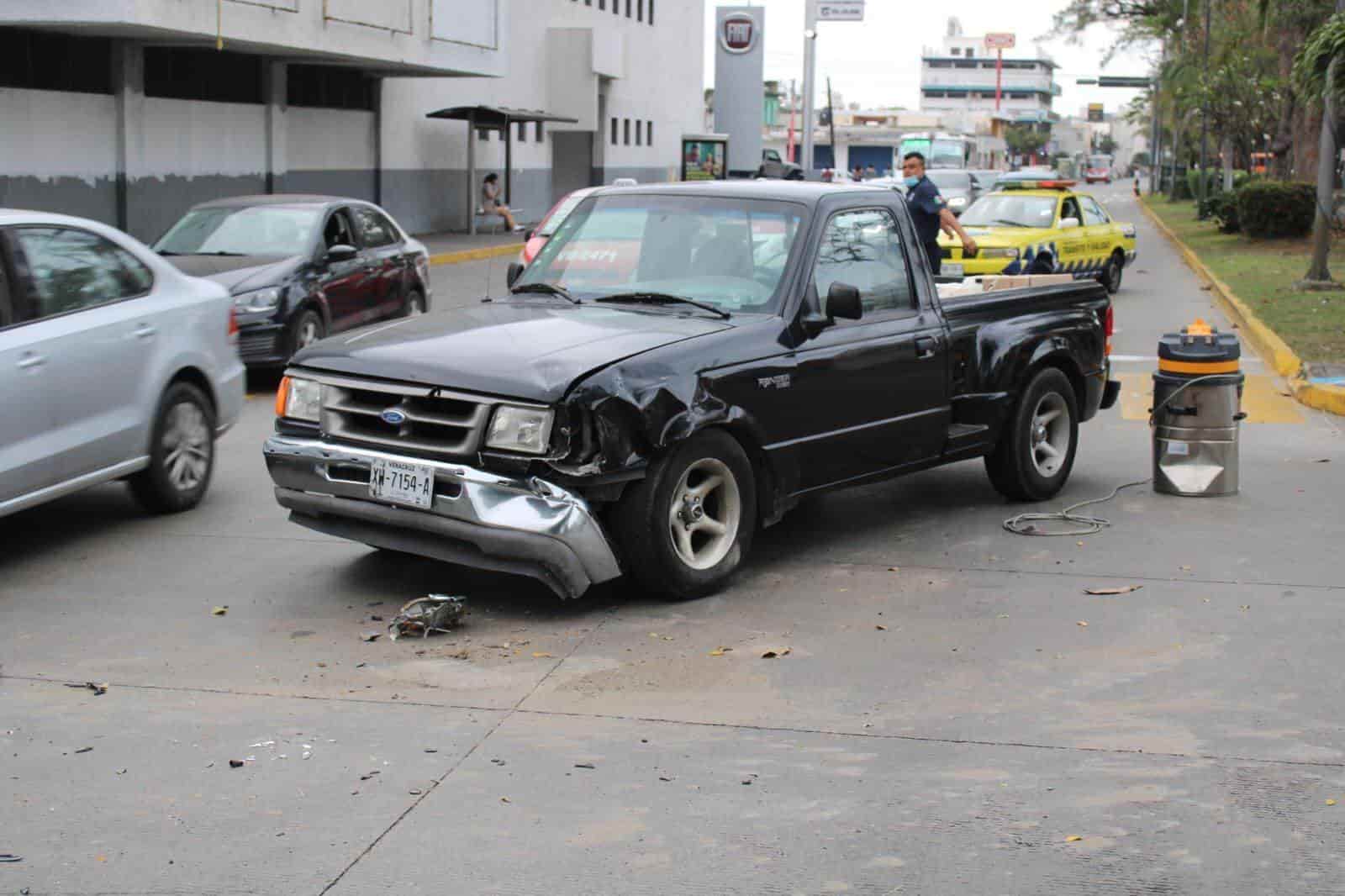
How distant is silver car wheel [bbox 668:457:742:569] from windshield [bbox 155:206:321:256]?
8553 millimetres

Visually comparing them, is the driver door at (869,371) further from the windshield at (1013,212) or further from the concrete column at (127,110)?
the concrete column at (127,110)

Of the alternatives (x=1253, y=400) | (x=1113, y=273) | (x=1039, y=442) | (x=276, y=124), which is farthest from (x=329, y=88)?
(x=1039, y=442)

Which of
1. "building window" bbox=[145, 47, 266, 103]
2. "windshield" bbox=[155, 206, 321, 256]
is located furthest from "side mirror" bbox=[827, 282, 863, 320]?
"building window" bbox=[145, 47, 266, 103]

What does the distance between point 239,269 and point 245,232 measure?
0.92 meters

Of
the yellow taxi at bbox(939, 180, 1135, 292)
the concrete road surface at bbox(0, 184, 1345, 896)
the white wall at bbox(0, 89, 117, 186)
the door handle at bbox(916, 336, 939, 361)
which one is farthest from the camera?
the white wall at bbox(0, 89, 117, 186)

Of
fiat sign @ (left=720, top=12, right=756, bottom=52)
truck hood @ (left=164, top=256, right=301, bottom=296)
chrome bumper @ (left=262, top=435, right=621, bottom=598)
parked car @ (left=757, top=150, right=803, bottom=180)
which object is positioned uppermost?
fiat sign @ (left=720, top=12, right=756, bottom=52)

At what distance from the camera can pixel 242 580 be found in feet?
24.5

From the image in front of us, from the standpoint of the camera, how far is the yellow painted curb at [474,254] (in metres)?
31.0

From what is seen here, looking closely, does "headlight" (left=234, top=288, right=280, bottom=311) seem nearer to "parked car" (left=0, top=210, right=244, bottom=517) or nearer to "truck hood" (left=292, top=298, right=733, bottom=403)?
"parked car" (left=0, top=210, right=244, bottom=517)

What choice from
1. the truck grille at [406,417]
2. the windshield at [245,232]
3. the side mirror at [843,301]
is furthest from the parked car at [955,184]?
the truck grille at [406,417]

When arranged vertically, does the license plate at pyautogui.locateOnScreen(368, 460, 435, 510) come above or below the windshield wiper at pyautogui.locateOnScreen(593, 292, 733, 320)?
below

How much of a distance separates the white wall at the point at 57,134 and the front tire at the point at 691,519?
19.5 metres

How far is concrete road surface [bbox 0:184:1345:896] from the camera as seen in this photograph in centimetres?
439

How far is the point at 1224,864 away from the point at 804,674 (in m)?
2.01
